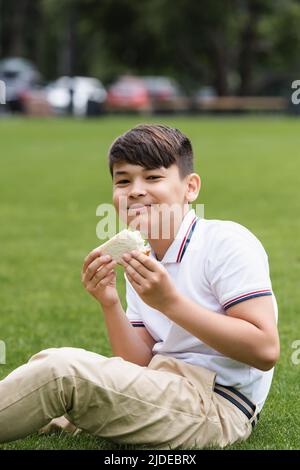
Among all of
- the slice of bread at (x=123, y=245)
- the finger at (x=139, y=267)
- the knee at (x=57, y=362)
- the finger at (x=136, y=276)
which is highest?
the slice of bread at (x=123, y=245)

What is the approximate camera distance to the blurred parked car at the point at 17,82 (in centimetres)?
3506

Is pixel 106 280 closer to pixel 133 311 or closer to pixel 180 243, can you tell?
pixel 180 243

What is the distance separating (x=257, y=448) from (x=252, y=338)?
1.67ft

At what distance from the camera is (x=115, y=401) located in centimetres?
343

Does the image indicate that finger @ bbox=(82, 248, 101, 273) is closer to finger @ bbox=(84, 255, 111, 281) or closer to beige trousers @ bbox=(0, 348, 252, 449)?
finger @ bbox=(84, 255, 111, 281)

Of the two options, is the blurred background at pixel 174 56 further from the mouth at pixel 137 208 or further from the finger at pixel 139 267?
the finger at pixel 139 267

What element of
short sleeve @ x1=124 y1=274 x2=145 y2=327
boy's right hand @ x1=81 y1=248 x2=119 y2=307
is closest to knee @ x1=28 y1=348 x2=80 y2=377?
boy's right hand @ x1=81 y1=248 x2=119 y2=307

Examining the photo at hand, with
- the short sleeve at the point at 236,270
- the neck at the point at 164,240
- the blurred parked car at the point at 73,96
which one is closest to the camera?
the short sleeve at the point at 236,270

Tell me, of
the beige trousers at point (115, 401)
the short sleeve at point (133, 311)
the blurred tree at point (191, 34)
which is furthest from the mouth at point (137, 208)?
the blurred tree at point (191, 34)

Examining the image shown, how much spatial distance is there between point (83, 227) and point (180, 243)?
652cm

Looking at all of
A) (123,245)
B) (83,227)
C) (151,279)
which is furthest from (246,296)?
(83,227)

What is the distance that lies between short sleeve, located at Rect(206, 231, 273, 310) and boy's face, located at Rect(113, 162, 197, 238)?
24cm

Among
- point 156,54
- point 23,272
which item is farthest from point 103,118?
point 23,272

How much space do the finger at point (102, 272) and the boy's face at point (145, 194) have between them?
19 cm
